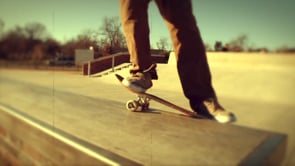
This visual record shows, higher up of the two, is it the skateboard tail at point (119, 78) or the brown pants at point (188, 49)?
the brown pants at point (188, 49)

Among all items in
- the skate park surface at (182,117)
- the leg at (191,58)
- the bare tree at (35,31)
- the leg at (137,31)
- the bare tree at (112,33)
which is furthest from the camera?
the bare tree at (35,31)

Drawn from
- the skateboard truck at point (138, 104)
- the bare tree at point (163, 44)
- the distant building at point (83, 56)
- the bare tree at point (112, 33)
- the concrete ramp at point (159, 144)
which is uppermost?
the bare tree at point (112, 33)

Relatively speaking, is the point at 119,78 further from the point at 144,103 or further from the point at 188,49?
the point at 188,49

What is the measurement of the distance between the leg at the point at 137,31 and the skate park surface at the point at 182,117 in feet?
0.32

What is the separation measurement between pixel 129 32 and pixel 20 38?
3.68 feet

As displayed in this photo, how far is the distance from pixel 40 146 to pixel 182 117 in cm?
84

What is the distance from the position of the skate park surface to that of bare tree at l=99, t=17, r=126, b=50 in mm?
132

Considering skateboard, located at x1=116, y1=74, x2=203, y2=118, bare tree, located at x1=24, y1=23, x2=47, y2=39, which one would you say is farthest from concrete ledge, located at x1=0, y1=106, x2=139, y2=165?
bare tree, located at x1=24, y1=23, x2=47, y2=39

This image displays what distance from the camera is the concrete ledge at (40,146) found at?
1.00 m

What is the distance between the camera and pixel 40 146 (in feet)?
4.48

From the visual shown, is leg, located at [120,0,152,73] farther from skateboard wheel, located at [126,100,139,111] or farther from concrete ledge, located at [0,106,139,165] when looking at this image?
concrete ledge, located at [0,106,139,165]

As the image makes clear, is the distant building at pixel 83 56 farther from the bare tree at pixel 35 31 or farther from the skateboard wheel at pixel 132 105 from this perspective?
the bare tree at pixel 35 31

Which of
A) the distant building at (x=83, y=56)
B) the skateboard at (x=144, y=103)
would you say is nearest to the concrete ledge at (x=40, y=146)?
the skateboard at (x=144, y=103)

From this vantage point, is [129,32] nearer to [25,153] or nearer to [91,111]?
[91,111]
